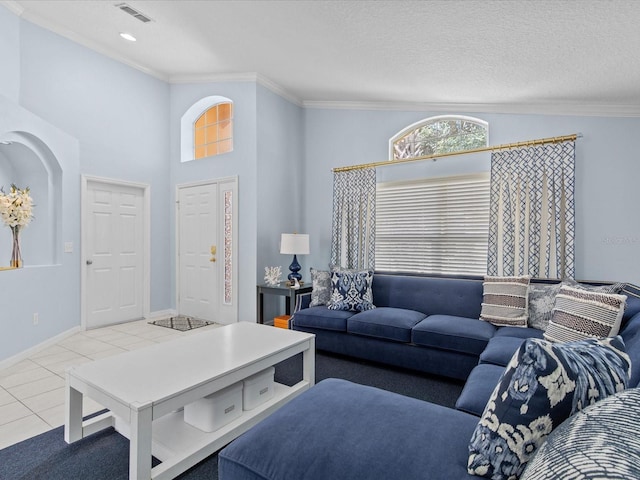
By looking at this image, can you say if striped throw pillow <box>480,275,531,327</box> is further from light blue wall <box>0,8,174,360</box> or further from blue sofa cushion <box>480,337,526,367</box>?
light blue wall <box>0,8,174,360</box>

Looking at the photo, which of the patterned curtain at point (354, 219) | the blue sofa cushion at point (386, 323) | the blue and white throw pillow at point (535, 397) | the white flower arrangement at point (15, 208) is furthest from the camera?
the patterned curtain at point (354, 219)

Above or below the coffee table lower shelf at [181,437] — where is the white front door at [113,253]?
above

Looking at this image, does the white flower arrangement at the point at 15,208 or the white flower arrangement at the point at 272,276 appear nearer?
the white flower arrangement at the point at 15,208

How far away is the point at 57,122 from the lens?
4121mm

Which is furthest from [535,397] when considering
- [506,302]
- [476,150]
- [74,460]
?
[476,150]

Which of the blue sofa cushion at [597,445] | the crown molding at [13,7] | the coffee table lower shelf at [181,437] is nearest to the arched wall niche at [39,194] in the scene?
the crown molding at [13,7]

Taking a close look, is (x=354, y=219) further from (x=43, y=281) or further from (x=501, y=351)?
(x=43, y=281)

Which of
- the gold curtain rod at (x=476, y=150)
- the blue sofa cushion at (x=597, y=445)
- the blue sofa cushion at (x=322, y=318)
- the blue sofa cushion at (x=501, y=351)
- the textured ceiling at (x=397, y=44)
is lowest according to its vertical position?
the blue sofa cushion at (x=322, y=318)

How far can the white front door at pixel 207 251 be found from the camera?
479 centimetres

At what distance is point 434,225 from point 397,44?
208 cm

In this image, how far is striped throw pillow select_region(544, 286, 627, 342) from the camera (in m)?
2.05

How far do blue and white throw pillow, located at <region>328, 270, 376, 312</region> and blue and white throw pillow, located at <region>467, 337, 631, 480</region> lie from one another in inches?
103

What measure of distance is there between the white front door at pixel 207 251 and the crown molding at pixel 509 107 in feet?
6.41

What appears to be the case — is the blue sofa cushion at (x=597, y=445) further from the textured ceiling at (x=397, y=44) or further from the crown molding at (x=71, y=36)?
the crown molding at (x=71, y=36)
